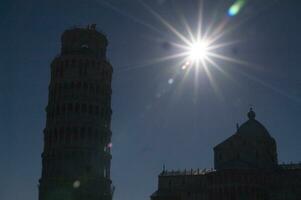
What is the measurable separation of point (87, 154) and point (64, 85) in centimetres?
1056

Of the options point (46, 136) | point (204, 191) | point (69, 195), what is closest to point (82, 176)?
point (69, 195)

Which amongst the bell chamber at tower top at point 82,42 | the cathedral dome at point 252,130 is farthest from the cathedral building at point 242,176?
the bell chamber at tower top at point 82,42

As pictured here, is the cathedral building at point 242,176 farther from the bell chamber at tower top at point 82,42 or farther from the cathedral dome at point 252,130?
the bell chamber at tower top at point 82,42

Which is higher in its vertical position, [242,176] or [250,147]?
[250,147]

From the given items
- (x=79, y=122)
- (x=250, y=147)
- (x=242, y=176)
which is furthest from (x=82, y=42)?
(x=242, y=176)

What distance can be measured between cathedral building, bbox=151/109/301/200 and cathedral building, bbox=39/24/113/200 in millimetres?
12033

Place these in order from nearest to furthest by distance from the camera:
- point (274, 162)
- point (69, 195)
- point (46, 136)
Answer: point (69, 195) < point (46, 136) < point (274, 162)

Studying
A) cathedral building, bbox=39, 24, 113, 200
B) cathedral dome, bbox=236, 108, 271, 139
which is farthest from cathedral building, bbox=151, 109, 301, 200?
cathedral building, bbox=39, 24, 113, 200

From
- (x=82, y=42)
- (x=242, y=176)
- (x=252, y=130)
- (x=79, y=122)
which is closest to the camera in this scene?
(x=242, y=176)

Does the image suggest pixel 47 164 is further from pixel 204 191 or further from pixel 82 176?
pixel 204 191

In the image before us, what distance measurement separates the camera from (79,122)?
60.7m

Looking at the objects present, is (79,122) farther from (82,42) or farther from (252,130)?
(252,130)

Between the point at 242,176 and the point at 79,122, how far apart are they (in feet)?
73.3

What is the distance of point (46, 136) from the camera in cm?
6212
